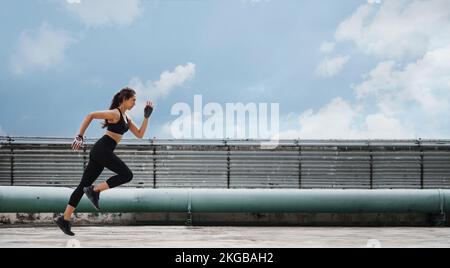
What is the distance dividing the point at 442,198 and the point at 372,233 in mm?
2896

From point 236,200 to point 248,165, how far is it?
1.60 metres

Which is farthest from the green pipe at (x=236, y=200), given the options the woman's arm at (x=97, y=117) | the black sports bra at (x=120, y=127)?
the woman's arm at (x=97, y=117)

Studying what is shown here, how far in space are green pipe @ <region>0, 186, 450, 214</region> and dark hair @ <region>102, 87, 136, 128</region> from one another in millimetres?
6129

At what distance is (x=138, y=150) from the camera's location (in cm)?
1376

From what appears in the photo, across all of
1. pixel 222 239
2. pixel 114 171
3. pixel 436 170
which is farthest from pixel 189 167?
pixel 114 171

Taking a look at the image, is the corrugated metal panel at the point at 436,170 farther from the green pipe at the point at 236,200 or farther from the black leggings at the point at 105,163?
the black leggings at the point at 105,163

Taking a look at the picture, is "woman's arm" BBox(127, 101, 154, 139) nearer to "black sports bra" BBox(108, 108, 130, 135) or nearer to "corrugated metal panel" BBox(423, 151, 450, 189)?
"black sports bra" BBox(108, 108, 130, 135)

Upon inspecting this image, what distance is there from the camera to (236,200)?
12414 millimetres

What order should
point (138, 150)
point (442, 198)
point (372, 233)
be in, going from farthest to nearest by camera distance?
point (138, 150), point (442, 198), point (372, 233)

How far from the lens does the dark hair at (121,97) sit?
6109 mm
